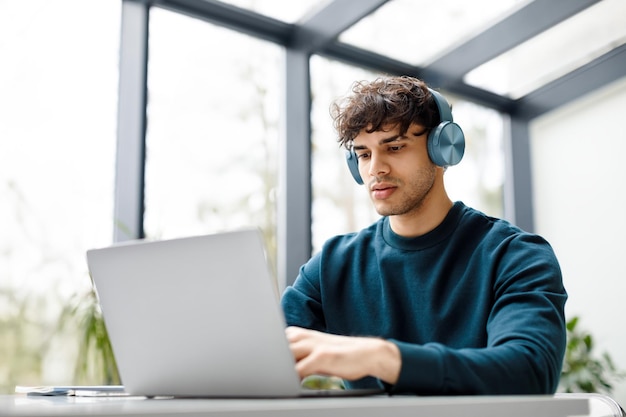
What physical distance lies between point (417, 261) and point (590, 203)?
3.59m

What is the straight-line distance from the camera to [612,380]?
4.53m

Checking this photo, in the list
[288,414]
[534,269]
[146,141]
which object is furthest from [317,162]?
[288,414]

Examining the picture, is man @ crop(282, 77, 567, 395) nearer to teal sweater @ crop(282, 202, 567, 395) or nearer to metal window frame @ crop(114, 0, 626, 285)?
teal sweater @ crop(282, 202, 567, 395)

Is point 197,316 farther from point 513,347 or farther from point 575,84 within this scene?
point 575,84

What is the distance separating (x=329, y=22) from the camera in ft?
12.5

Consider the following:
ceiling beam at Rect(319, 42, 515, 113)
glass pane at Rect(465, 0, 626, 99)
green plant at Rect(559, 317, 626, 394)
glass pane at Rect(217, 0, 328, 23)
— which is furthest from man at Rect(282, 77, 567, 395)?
green plant at Rect(559, 317, 626, 394)

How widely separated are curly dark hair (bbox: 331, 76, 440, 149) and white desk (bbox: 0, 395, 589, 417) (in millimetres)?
879

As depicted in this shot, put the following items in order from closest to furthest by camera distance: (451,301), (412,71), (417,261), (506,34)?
(451,301) → (417,261) → (506,34) → (412,71)

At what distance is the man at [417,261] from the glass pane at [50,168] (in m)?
1.61

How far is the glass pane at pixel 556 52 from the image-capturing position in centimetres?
420

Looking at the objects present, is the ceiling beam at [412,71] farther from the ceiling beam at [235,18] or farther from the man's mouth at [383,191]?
the man's mouth at [383,191]

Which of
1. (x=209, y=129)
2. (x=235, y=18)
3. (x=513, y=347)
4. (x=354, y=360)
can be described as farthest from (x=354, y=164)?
(x=235, y=18)

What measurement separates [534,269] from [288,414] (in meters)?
0.73

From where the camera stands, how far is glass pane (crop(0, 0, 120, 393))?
2.87 m
